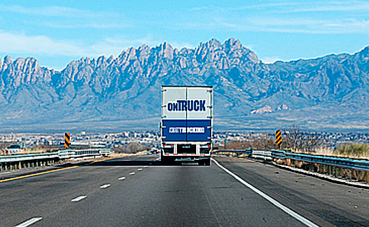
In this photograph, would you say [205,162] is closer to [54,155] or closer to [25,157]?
[54,155]

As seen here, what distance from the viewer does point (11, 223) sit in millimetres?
10984

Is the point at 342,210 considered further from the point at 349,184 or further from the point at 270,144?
the point at 270,144

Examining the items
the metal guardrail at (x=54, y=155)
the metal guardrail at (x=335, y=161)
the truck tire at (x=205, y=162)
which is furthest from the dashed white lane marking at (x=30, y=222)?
the truck tire at (x=205, y=162)

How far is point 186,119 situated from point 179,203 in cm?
1703

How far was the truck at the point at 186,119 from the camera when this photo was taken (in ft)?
102

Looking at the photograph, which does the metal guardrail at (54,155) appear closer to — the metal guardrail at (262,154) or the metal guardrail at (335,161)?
the metal guardrail at (262,154)

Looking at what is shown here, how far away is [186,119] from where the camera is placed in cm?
3105

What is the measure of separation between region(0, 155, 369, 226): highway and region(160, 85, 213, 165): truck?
1065 centimetres

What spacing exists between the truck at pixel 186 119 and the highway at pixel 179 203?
10.6 metres

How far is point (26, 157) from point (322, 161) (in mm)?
14622

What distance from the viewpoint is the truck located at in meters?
31.0

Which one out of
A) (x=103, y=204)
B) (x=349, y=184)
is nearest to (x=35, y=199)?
(x=103, y=204)

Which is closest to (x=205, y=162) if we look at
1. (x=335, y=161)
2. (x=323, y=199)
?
(x=335, y=161)

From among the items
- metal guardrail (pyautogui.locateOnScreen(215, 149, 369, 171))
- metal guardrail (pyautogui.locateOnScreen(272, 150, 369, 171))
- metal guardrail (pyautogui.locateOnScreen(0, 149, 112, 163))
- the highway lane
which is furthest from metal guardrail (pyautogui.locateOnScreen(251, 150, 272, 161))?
the highway lane
